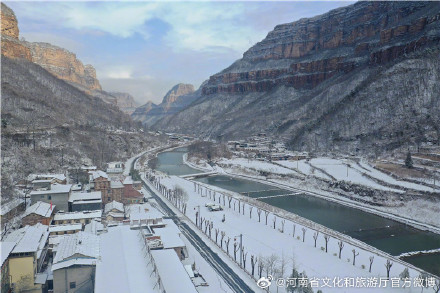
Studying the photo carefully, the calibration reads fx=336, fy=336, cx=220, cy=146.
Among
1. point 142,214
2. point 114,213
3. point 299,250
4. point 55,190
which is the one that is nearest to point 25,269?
point 142,214

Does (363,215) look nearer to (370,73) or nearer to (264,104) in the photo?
(370,73)

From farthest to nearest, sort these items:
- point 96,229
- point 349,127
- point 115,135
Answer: point 115,135 < point 349,127 < point 96,229

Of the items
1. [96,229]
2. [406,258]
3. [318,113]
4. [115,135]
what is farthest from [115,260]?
[318,113]

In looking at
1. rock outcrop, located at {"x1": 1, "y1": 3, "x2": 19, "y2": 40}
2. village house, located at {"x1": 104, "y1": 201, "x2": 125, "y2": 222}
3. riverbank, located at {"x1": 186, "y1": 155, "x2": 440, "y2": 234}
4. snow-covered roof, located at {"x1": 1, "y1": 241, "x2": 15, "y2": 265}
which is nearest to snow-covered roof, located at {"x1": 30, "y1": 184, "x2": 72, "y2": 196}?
village house, located at {"x1": 104, "y1": 201, "x2": 125, "y2": 222}

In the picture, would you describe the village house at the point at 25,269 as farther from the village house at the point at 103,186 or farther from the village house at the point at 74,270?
the village house at the point at 103,186

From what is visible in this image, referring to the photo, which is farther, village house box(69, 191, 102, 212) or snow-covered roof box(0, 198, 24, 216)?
village house box(69, 191, 102, 212)

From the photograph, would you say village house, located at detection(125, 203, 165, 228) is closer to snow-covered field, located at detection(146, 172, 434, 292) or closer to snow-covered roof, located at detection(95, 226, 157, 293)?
snow-covered field, located at detection(146, 172, 434, 292)
